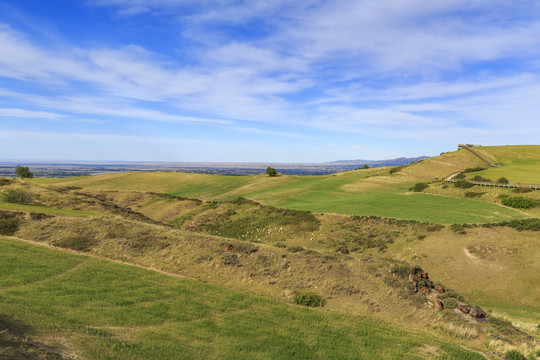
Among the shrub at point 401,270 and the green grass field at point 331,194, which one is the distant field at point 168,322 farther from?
the green grass field at point 331,194

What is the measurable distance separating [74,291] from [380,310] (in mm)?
18909

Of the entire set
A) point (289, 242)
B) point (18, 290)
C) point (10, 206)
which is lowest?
point (289, 242)

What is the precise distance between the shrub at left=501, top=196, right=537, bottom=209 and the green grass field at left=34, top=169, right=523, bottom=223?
168 centimetres

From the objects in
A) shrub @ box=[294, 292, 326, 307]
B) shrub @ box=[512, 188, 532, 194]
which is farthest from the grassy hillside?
shrub @ box=[294, 292, 326, 307]

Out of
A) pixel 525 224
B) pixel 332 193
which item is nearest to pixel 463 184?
pixel 525 224

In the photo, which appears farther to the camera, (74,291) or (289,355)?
(74,291)

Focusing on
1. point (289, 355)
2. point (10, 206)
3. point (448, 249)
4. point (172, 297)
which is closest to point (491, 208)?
point (448, 249)

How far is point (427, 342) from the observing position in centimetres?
1527

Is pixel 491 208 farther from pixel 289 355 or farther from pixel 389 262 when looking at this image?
pixel 289 355

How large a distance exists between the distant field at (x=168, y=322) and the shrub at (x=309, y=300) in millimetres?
1531

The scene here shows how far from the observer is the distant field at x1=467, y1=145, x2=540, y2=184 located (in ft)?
191

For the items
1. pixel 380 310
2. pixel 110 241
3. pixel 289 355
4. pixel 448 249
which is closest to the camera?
pixel 289 355

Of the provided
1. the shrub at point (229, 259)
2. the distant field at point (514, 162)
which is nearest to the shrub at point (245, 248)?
the shrub at point (229, 259)

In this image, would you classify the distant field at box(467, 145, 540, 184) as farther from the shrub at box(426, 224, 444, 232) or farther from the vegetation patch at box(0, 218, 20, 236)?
the vegetation patch at box(0, 218, 20, 236)
